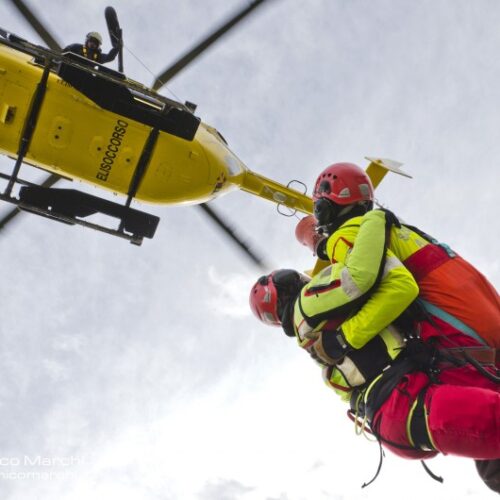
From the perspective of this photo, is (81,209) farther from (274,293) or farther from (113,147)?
(274,293)

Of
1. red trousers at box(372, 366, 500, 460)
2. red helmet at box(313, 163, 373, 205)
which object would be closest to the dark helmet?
red helmet at box(313, 163, 373, 205)

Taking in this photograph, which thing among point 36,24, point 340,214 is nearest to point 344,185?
point 340,214

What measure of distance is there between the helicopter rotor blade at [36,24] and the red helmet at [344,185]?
4456 millimetres

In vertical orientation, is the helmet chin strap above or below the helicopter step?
above

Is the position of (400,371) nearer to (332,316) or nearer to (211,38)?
(332,316)

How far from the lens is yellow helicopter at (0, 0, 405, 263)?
617 centimetres

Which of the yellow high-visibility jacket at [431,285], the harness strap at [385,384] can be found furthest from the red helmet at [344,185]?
the harness strap at [385,384]

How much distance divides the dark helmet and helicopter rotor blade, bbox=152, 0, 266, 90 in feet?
9.50

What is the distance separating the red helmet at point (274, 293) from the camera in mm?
4699

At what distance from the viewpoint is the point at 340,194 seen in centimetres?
432

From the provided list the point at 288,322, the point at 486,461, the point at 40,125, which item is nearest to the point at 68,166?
the point at 40,125

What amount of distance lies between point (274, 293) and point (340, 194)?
46.5 inches

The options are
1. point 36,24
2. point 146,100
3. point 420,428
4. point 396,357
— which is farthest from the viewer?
point 146,100

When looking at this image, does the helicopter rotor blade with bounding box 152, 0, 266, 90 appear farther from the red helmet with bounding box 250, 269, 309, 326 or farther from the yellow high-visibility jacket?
the yellow high-visibility jacket
